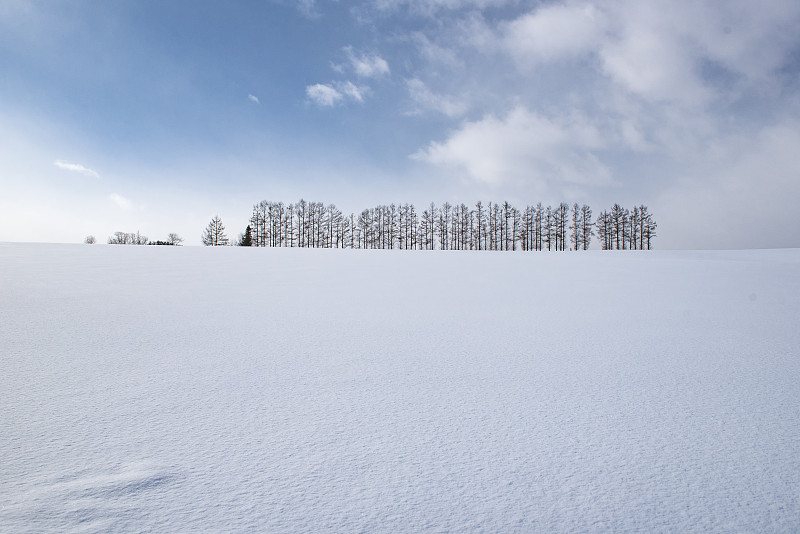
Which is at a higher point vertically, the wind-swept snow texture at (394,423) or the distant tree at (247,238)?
the distant tree at (247,238)

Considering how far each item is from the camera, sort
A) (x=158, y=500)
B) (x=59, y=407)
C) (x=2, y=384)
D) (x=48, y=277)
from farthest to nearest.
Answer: (x=48, y=277) → (x=2, y=384) → (x=59, y=407) → (x=158, y=500)

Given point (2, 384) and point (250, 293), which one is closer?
point (2, 384)

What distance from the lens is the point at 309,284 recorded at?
813 cm

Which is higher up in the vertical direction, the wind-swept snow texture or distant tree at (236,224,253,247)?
distant tree at (236,224,253,247)

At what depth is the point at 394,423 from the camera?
216cm

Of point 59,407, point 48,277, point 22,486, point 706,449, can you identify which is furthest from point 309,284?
point 706,449

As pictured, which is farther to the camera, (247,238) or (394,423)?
(247,238)

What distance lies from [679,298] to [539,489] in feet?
21.5

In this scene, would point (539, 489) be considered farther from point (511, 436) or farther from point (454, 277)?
point (454, 277)

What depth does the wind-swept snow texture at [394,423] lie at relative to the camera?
1.48m

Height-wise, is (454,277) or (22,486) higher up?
(454,277)

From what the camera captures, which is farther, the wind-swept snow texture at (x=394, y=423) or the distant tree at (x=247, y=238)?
the distant tree at (x=247, y=238)

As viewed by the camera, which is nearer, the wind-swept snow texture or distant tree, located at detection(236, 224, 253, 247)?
the wind-swept snow texture

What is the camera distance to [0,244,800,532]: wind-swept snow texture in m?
1.48
